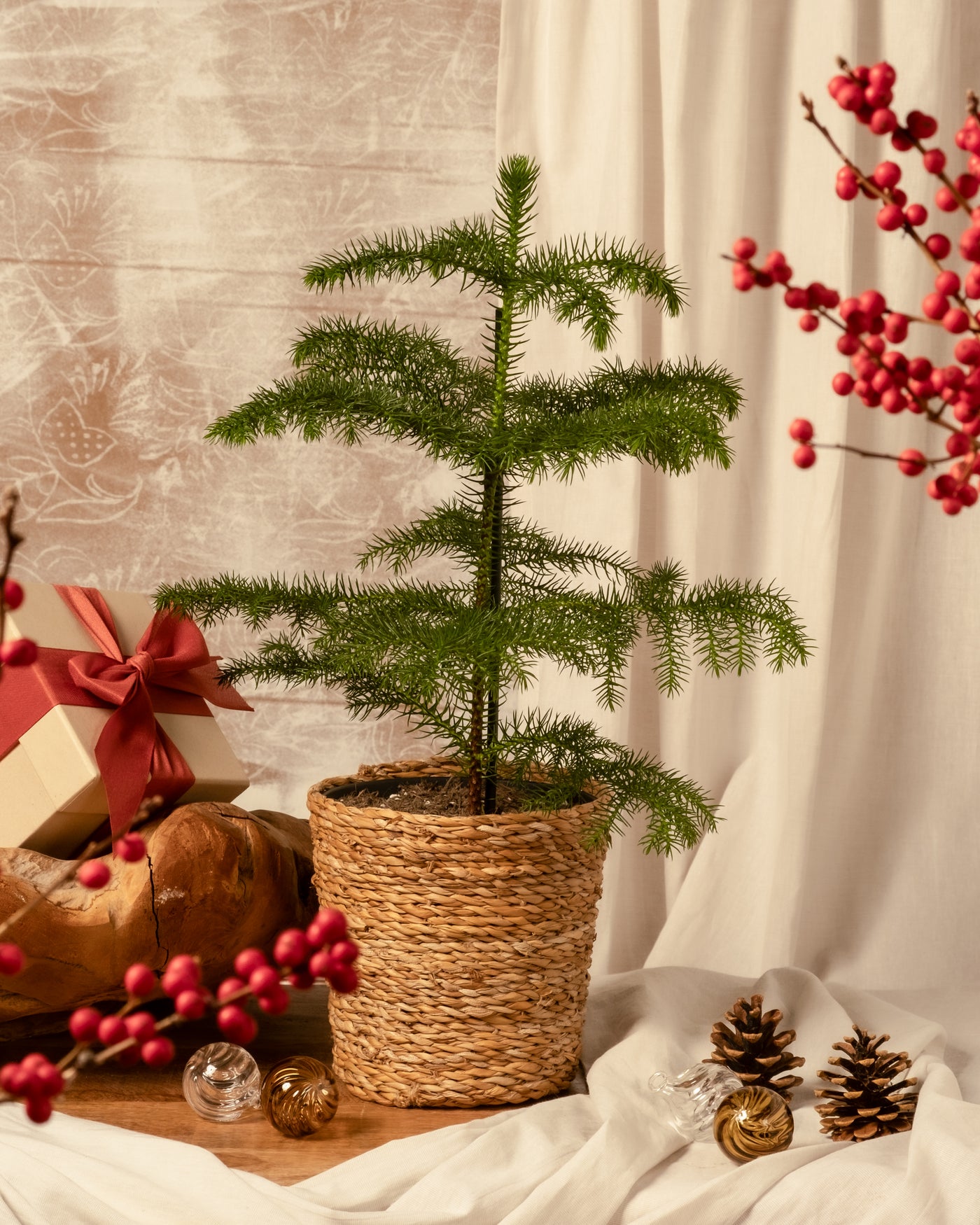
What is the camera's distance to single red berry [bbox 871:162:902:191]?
0.40m

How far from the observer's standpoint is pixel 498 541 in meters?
1.07

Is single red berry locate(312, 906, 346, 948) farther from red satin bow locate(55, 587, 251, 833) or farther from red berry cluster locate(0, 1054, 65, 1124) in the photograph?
red satin bow locate(55, 587, 251, 833)

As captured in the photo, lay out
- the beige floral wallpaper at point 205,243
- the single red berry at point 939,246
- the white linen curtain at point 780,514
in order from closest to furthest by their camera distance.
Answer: the single red berry at point 939,246, the white linen curtain at point 780,514, the beige floral wallpaper at point 205,243

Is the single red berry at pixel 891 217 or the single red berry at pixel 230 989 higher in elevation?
the single red berry at pixel 891 217

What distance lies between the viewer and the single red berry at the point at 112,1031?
0.35 metres

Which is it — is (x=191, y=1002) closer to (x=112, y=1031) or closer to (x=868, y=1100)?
(x=112, y=1031)

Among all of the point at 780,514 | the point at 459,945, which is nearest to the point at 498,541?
the point at 459,945

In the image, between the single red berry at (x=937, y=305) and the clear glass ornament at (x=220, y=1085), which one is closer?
the single red berry at (x=937, y=305)

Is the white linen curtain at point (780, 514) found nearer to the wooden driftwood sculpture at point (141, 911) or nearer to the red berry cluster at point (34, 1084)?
the wooden driftwood sculpture at point (141, 911)

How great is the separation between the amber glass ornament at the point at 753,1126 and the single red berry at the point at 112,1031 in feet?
2.27

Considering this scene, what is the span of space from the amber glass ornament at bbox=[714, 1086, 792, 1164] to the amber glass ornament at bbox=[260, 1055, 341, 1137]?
31 cm

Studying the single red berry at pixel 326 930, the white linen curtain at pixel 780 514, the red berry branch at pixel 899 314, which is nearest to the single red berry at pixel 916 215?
the red berry branch at pixel 899 314

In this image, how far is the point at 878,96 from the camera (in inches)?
15.3

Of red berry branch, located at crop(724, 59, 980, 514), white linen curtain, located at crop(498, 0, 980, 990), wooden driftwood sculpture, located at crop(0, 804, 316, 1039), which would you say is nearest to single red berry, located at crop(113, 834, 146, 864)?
red berry branch, located at crop(724, 59, 980, 514)
